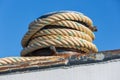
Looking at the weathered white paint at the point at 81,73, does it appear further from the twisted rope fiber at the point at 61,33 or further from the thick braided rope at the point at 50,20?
the thick braided rope at the point at 50,20

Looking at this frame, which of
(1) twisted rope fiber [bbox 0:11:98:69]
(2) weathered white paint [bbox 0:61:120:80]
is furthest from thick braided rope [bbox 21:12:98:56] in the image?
(2) weathered white paint [bbox 0:61:120:80]

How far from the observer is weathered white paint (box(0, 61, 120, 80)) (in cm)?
266

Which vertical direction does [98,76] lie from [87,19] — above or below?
below

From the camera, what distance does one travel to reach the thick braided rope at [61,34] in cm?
384

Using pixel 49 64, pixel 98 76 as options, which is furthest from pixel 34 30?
pixel 98 76

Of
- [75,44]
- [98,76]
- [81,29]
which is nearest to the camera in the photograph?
[98,76]

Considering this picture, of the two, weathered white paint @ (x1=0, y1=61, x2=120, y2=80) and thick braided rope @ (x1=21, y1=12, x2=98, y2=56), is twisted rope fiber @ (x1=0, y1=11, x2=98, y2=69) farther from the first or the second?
weathered white paint @ (x1=0, y1=61, x2=120, y2=80)

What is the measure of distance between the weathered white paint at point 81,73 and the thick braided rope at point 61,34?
3.15ft

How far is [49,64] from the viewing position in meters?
2.87

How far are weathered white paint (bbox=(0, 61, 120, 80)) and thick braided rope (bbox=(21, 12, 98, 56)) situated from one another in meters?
0.96

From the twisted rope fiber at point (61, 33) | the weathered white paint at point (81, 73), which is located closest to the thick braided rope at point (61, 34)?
the twisted rope fiber at point (61, 33)

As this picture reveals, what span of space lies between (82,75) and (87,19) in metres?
1.59

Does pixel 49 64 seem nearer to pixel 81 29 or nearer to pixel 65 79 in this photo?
pixel 65 79

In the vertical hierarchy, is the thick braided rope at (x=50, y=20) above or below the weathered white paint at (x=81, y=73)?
above
